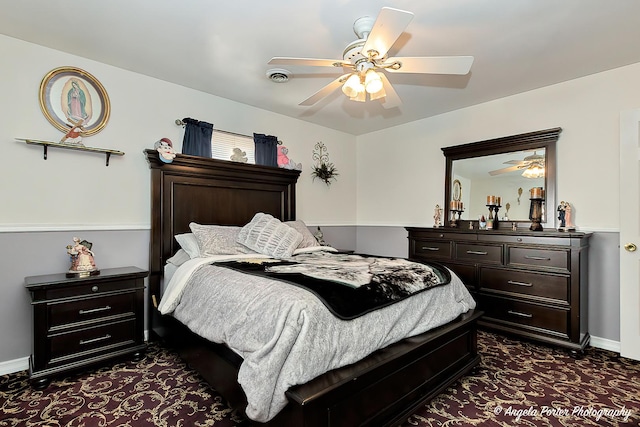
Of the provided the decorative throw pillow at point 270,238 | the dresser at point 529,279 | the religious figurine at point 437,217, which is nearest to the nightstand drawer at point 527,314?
the dresser at point 529,279

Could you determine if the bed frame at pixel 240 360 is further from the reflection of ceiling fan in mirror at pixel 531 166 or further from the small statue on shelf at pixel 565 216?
the reflection of ceiling fan in mirror at pixel 531 166

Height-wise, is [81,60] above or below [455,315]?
above

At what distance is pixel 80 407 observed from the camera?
2.06 metres

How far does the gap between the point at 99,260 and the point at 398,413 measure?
2.78m

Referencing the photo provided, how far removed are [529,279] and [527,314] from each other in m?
0.34

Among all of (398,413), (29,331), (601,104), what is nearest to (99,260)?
(29,331)

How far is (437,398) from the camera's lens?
218cm

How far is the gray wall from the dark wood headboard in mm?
186

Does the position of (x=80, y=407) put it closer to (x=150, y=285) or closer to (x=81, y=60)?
(x=150, y=285)

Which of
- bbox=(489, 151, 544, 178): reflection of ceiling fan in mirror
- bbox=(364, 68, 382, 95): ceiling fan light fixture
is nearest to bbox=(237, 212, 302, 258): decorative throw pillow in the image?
bbox=(364, 68, 382, 95): ceiling fan light fixture

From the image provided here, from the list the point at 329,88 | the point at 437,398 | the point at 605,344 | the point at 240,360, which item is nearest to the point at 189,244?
the point at 240,360

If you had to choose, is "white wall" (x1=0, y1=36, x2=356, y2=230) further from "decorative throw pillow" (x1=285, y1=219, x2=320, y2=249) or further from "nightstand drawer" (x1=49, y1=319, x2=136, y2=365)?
"decorative throw pillow" (x1=285, y1=219, x2=320, y2=249)

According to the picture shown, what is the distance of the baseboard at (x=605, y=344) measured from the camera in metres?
2.95

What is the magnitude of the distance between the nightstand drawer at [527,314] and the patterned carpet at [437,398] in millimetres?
298
